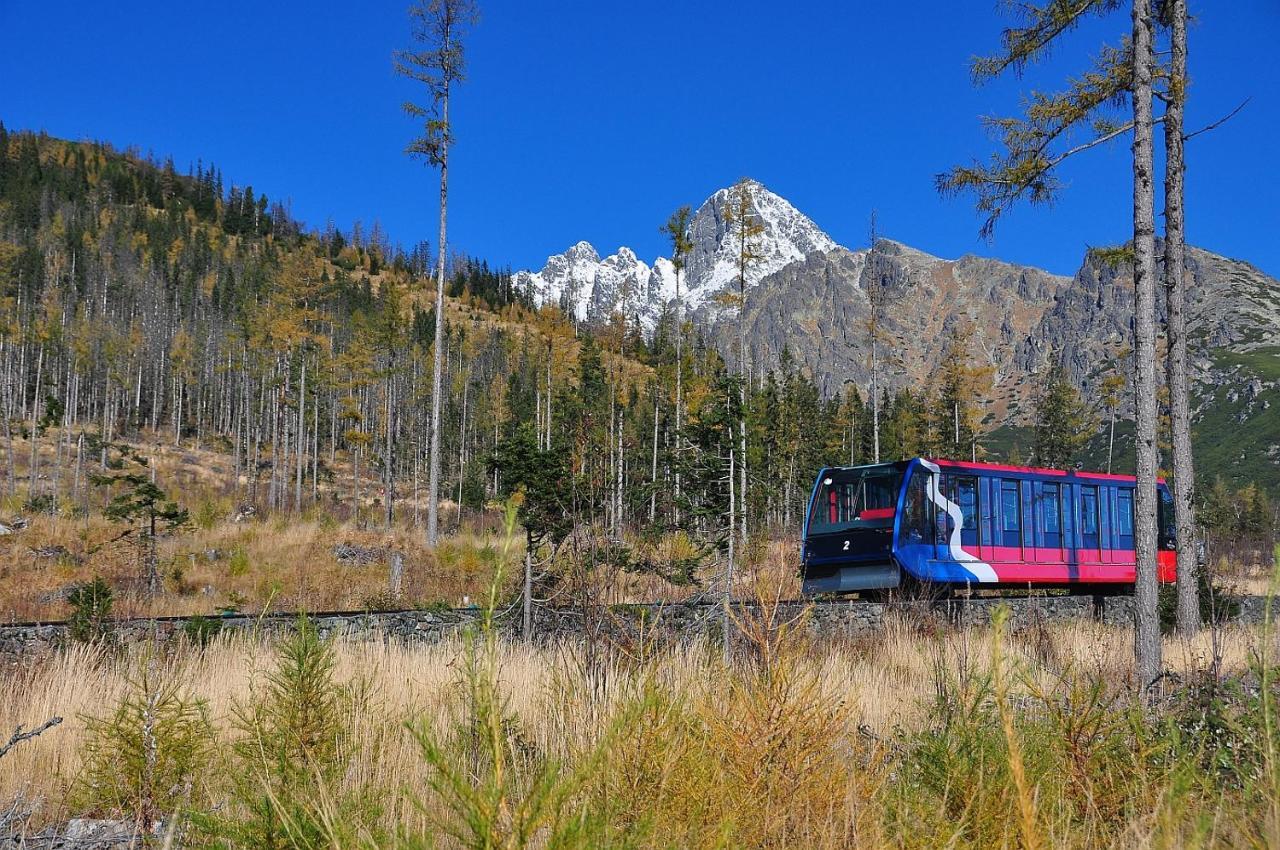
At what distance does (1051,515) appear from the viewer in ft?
53.4

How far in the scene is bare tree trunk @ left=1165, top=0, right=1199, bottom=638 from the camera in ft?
32.8

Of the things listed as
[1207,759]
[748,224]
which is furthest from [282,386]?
[1207,759]

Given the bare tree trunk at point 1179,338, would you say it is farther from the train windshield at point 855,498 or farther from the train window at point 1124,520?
the train window at point 1124,520

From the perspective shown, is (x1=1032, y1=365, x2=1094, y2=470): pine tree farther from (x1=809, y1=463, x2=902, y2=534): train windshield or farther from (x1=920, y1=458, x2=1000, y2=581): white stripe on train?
(x1=809, y1=463, x2=902, y2=534): train windshield

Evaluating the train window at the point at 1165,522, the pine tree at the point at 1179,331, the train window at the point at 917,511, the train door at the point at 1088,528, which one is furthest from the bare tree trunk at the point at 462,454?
the pine tree at the point at 1179,331

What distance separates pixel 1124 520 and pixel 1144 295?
452 inches

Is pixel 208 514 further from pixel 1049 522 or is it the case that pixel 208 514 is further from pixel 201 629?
pixel 1049 522

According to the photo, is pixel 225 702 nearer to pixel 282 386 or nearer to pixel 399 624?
pixel 399 624

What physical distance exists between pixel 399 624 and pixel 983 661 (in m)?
7.45

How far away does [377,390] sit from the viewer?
233 feet

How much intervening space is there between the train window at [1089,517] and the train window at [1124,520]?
2.45ft

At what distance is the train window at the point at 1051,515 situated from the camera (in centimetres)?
1619

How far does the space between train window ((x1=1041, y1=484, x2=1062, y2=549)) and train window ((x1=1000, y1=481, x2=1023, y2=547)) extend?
2.19 feet

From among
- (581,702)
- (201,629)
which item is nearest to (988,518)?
(201,629)
